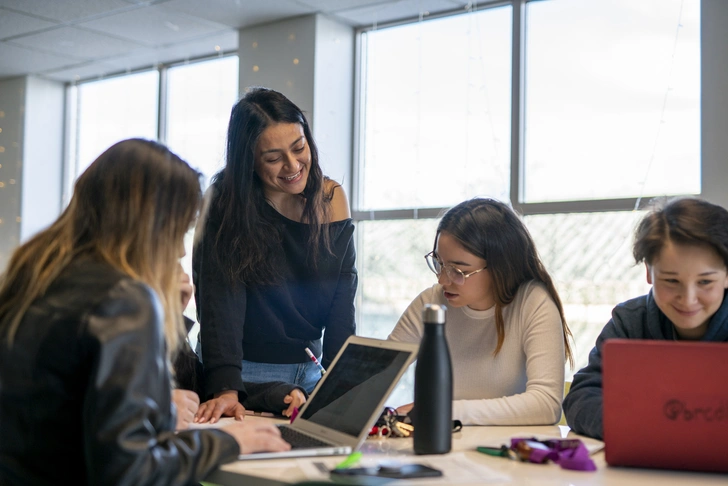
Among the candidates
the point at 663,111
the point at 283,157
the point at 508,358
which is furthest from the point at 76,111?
the point at 508,358

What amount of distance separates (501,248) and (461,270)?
117 mm

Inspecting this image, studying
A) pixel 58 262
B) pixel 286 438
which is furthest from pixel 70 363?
pixel 286 438

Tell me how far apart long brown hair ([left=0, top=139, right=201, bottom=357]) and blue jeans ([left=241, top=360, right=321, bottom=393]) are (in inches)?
35.3

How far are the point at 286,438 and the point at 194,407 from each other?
0.88 ft

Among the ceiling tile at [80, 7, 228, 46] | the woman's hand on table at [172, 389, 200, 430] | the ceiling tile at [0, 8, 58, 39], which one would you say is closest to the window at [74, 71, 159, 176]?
Answer: the ceiling tile at [80, 7, 228, 46]

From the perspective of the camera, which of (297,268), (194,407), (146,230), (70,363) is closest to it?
(70,363)

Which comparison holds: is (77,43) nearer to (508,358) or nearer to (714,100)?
(714,100)

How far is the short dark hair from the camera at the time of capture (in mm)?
1554

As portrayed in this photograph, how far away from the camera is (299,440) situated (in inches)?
58.2

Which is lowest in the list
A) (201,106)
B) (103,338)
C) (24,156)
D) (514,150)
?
(103,338)

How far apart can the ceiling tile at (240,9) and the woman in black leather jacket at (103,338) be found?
3560 millimetres

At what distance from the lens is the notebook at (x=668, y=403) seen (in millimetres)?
1249

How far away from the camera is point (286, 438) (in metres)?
1.50

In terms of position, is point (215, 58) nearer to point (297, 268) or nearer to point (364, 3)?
point (364, 3)
